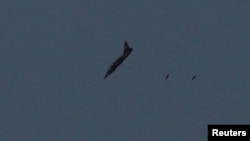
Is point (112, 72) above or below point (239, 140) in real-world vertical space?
above

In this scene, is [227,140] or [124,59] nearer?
[227,140]

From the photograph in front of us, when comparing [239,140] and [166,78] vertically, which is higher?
[166,78]

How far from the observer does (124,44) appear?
37.5 m

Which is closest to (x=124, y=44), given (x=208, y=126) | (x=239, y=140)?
(x=208, y=126)

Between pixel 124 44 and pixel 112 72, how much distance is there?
2790 millimetres

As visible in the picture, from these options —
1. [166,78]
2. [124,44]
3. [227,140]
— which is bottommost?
[227,140]

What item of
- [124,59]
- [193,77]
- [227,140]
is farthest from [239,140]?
[124,59]

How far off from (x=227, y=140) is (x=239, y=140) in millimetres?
1146

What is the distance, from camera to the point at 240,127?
35750mm

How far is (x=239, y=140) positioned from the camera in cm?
3438

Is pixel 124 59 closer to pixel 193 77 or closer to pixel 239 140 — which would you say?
pixel 193 77

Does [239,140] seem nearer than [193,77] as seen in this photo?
Yes

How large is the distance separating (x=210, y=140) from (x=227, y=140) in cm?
162

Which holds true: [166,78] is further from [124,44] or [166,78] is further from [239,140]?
[239,140]
